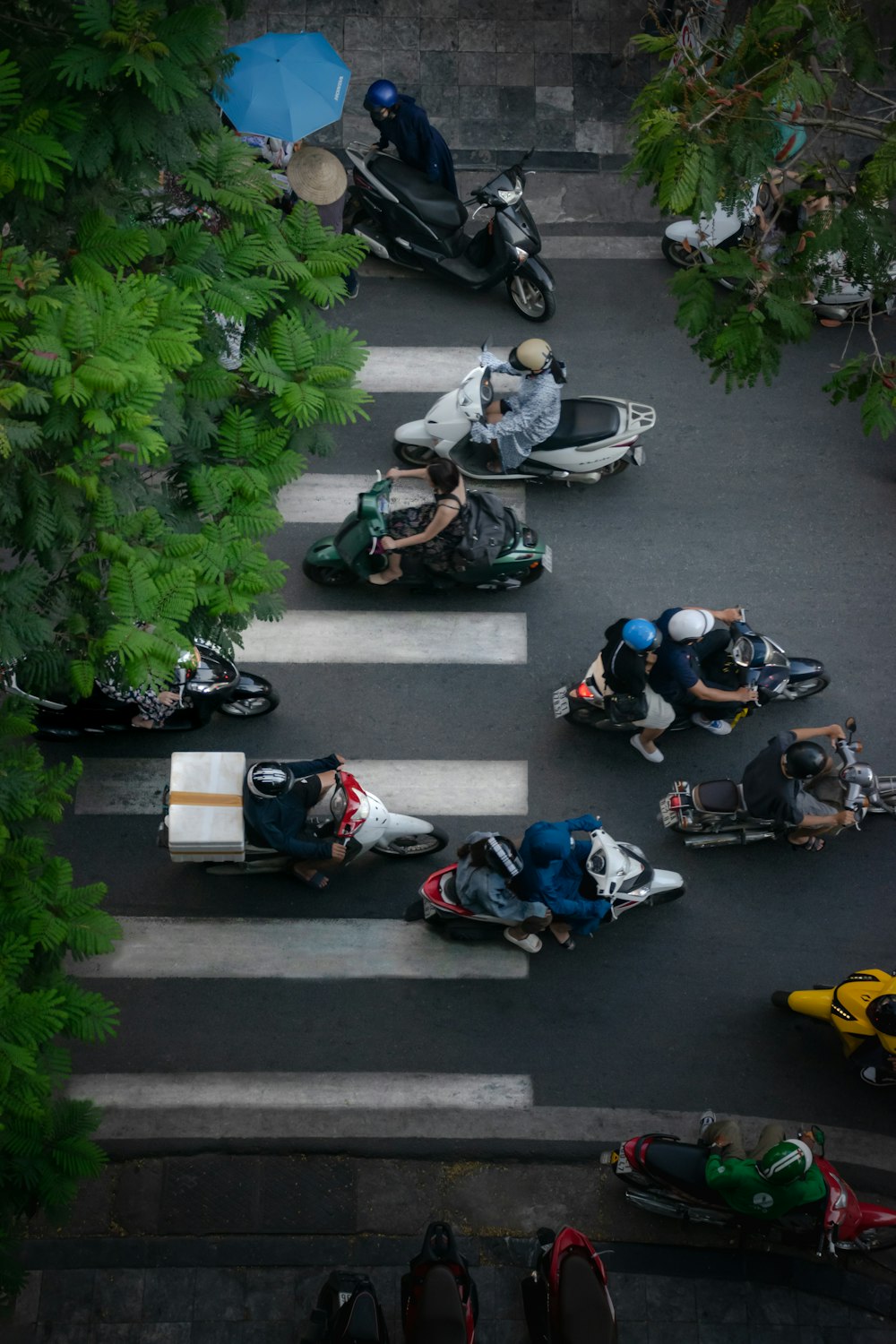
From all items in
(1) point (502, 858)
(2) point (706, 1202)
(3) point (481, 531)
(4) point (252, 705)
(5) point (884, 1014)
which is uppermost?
(3) point (481, 531)

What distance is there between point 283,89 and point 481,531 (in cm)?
405

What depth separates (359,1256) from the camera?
24.2ft

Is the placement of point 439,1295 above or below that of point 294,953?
below

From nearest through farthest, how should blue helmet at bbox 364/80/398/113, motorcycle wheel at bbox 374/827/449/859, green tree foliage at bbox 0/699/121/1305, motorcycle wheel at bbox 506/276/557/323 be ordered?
Result: green tree foliage at bbox 0/699/121/1305 < motorcycle wheel at bbox 374/827/449/859 < blue helmet at bbox 364/80/398/113 < motorcycle wheel at bbox 506/276/557/323

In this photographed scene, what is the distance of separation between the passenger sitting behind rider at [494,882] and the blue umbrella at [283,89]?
597 cm

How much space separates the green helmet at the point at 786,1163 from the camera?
6430mm

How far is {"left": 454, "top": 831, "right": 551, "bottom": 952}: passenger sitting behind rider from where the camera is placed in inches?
286

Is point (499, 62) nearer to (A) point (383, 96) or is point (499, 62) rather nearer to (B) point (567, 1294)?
(A) point (383, 96)

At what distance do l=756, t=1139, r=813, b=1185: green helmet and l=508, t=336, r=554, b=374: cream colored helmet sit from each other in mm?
6010

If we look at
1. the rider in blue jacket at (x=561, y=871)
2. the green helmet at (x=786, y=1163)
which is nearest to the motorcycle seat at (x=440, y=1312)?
the green helmet at (x=786, y=1163)

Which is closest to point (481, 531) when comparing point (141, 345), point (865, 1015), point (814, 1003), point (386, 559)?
point (386, 559)

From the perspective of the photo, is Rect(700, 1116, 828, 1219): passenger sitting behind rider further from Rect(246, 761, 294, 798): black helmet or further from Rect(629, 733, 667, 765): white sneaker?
Rect(246, 761, 294, 798): black helmet

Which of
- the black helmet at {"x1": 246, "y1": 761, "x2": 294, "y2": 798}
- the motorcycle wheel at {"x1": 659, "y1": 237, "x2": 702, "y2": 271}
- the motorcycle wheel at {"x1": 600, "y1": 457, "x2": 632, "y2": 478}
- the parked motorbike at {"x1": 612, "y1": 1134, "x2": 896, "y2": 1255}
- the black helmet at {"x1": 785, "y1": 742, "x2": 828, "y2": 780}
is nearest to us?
the parked motorbike at {"x1": 612, "y1": 1134, "x2": 896, "y2": 1255}

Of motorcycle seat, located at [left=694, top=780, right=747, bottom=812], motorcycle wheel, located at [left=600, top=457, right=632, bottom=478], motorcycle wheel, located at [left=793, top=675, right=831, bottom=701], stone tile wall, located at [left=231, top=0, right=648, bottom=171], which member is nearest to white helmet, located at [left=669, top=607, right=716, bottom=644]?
motorcycle seat, located at [left=694, top=780, right=747, bottom=812]
